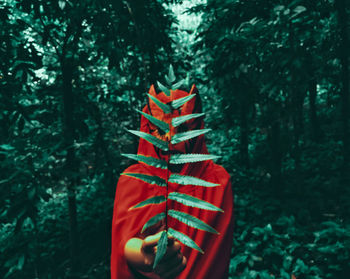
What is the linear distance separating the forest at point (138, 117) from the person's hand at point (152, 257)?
60cm

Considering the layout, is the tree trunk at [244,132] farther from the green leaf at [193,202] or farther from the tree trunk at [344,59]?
the green leaf at [193,202]

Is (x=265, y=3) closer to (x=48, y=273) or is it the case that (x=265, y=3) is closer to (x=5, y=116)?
(x=5, y=116)

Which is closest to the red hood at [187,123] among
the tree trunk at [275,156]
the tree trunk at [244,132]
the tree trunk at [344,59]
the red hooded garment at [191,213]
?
the red hooded garment at [191,213]

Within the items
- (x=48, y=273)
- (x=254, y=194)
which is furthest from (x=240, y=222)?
(x=48, y=273)

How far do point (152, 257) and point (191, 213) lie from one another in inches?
14.0

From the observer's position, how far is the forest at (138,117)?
192 cm

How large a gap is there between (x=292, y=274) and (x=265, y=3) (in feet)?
10.4

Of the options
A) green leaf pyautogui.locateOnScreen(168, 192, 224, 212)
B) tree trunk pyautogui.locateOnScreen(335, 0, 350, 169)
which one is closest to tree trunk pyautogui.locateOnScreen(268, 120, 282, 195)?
tree trunk pyautogui.locateOnScreen(335, 0, 350, 169)

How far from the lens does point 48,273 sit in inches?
142

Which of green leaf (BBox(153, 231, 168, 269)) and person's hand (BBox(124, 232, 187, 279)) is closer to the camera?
green leaf (BBox(153, 231, 168, 269))

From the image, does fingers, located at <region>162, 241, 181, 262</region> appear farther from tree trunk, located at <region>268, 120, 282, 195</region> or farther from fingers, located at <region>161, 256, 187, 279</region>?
tree trunk, located at <region>268, 120, 282, 195</region>

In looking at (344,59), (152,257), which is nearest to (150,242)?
(152,257)

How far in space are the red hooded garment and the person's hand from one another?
0.10 meters

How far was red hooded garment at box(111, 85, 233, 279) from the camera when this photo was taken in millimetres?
1246
